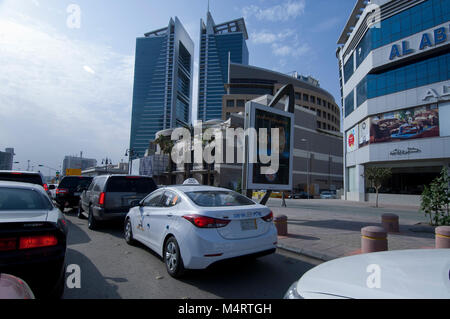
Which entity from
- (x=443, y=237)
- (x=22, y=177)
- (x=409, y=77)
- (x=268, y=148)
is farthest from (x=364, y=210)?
(x=22, y=177)

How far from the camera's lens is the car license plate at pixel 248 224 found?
4055mm

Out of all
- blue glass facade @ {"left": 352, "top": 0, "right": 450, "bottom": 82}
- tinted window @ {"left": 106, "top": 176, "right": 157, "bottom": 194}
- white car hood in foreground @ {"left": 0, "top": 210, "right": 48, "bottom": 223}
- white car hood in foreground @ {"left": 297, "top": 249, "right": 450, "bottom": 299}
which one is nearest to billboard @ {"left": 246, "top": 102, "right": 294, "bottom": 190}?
tinted window @ {"left": 106, "top": 176, "right": 157, "bottom": 194}

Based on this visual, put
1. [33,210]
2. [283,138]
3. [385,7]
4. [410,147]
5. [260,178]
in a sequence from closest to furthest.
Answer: [33,210], [260,178], [283,138], [410,147], [385,7]

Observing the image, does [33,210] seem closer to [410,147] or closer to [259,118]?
[259,118]

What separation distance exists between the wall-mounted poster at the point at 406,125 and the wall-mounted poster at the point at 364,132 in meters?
0.54

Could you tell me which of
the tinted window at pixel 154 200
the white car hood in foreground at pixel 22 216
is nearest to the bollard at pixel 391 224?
the tinted window at pixel 154 200

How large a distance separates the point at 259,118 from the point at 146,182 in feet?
18.2

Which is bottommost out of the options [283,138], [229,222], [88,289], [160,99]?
[88,289]

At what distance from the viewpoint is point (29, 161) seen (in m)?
103

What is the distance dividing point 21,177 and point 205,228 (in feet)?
22.2

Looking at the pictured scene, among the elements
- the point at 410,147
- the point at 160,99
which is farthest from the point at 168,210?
the point at 160,99

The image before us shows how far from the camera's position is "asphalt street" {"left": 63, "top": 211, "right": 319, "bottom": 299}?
3.50 metres

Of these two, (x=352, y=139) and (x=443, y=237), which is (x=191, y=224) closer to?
(x=443, y=237)

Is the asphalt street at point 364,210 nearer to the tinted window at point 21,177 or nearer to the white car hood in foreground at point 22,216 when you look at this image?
the tinted window at point 21,177
